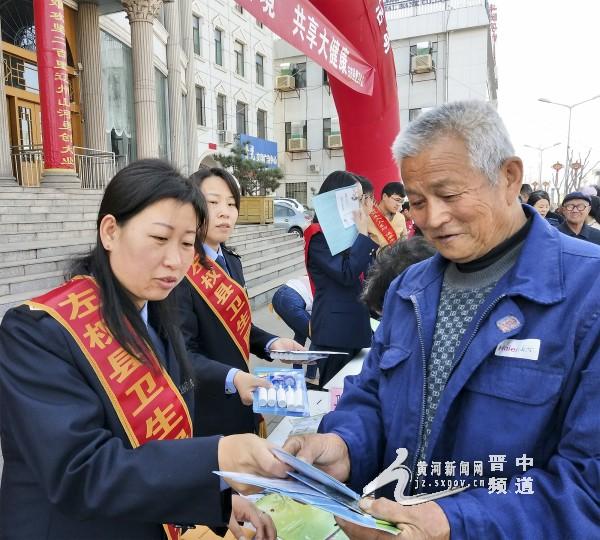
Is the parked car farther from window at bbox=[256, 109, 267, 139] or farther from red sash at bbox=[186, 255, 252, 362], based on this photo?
red sash at bbox=[186, 255, 252, 362]

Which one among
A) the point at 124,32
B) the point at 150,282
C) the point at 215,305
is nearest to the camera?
the point at 150,282

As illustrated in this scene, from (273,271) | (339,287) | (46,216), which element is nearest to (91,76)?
(46,216)

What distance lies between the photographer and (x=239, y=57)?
69.9ft

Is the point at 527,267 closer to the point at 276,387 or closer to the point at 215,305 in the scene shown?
the point at 276,387

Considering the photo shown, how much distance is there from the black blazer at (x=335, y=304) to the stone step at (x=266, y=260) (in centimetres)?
627

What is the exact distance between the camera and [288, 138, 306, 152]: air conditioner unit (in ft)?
83.5

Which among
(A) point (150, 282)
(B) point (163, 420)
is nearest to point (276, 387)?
(B) point (163, 420)

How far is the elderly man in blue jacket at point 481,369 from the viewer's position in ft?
2.91

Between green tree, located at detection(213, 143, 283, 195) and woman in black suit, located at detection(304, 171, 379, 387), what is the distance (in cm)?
1529

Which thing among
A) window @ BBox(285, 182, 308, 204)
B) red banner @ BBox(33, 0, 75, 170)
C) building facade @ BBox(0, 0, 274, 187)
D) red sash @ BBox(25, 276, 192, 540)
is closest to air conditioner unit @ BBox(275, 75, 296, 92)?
window @ BBox(285, 182, 308, 204)

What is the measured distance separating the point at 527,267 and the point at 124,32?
595 inches

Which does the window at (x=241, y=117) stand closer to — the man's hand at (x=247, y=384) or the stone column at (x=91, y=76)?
the stone column at (x=91, y=76)

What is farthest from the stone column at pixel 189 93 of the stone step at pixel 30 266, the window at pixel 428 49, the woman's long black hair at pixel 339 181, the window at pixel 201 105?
the woman's long black hair at pixel 339 181

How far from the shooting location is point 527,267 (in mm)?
1044
